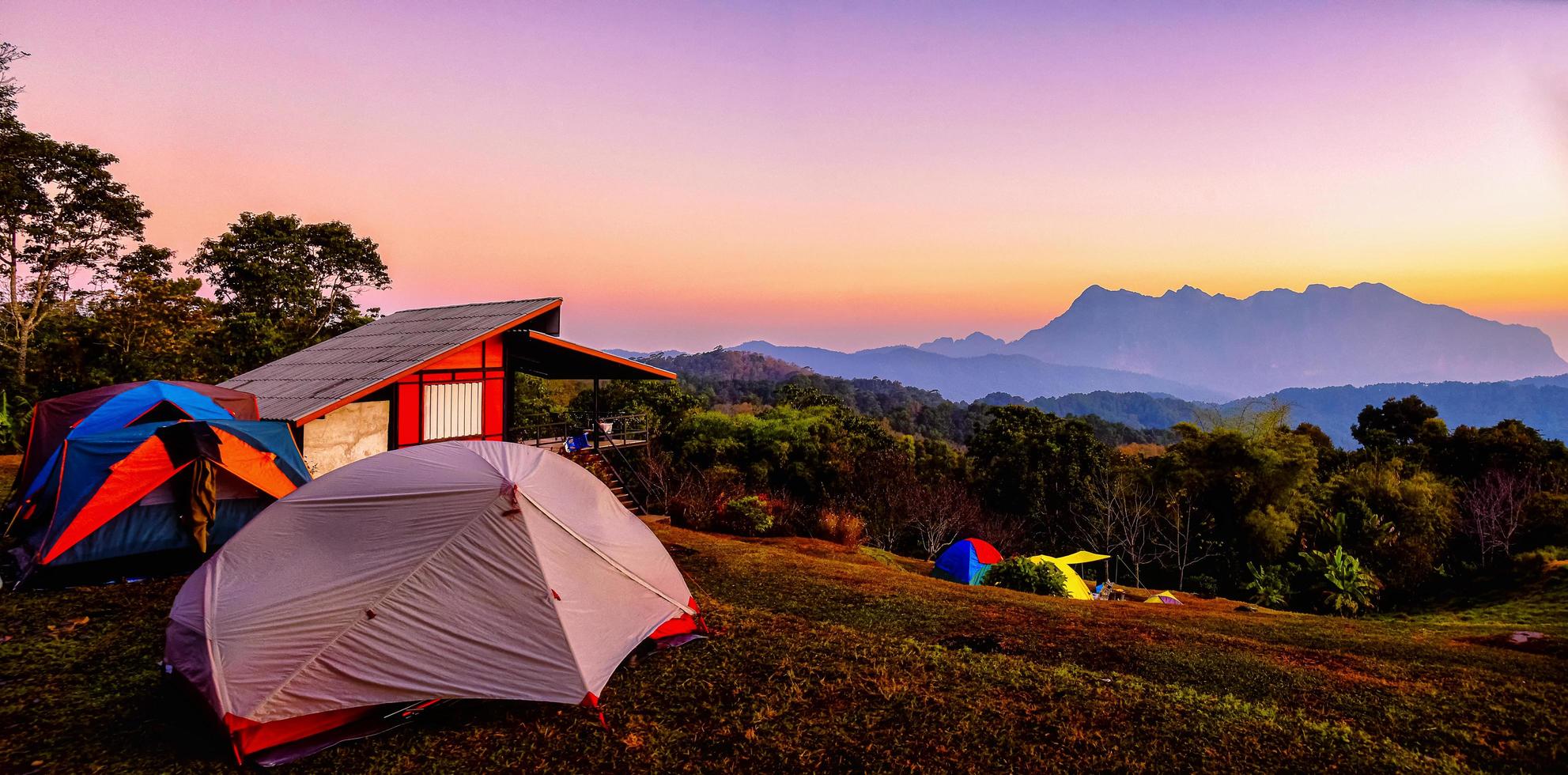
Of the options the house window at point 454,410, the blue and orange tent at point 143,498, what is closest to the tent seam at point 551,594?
the blue and orange tent at point 143,498

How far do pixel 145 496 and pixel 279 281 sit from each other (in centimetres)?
2930

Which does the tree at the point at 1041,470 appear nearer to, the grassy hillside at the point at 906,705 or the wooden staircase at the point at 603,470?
the wooden staircase at the point at 603,470

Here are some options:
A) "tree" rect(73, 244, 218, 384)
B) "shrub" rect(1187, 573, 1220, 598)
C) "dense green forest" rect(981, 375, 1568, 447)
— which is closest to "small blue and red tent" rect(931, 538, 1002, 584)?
"shrub" rect(1187, 573, 1220, 598)

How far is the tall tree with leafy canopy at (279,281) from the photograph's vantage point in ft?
93.3

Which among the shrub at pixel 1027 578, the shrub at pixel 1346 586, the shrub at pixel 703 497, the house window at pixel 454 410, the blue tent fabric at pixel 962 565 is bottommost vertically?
the shrub at pixel 1346 586

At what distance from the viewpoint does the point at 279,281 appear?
3148 centimetres

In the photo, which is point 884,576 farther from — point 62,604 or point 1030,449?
point 1030,449

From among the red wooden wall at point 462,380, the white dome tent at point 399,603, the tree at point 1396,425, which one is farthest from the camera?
the tree at point 1396,425

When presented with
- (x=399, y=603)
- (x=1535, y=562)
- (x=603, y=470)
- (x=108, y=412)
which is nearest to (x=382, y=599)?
(x=399, y=603)

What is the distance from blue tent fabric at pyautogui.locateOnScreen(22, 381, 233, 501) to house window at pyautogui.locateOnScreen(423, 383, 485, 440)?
454cm

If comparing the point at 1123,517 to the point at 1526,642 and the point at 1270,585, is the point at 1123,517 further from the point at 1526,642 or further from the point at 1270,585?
the point at 1526,642

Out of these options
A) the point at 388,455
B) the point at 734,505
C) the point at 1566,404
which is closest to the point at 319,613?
the point at 388,455

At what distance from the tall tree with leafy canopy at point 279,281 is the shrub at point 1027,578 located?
3022 centimetres

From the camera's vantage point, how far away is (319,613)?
4.95 m
